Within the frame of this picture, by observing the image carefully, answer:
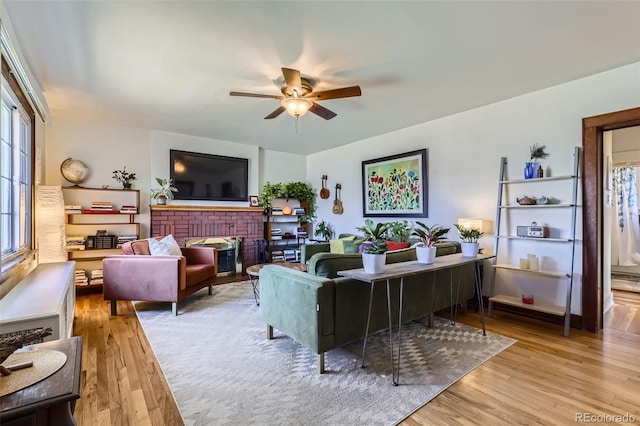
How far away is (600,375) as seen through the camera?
2.19 metres

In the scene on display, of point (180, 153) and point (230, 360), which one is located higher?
point (180, 153)

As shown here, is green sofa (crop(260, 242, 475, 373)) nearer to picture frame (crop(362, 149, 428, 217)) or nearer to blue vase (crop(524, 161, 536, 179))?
blue vase (crop(524, 161, 536, 179))

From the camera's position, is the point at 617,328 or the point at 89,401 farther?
the point at 617,328

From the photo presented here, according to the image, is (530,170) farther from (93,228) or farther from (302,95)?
(93,228)

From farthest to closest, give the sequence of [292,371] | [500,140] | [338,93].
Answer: [500,140], [338,93], [292,371]

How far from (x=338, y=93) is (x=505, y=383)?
8.64 feet

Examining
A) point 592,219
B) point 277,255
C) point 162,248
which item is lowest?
point 277,255

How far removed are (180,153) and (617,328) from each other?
6.23 m

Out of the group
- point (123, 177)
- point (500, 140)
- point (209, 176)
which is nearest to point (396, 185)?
point (500, 140)

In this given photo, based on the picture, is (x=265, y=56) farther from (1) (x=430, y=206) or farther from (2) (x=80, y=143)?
(2) (x=80, y=143)

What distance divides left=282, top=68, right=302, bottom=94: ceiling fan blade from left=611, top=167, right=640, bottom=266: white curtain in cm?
619

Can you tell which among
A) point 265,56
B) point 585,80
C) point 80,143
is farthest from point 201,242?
point 585,80

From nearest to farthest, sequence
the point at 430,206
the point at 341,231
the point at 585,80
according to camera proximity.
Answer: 1. the point at 585,80
2. the point at 430,206
3. the point at 341,231

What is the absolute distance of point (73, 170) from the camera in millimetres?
4418
